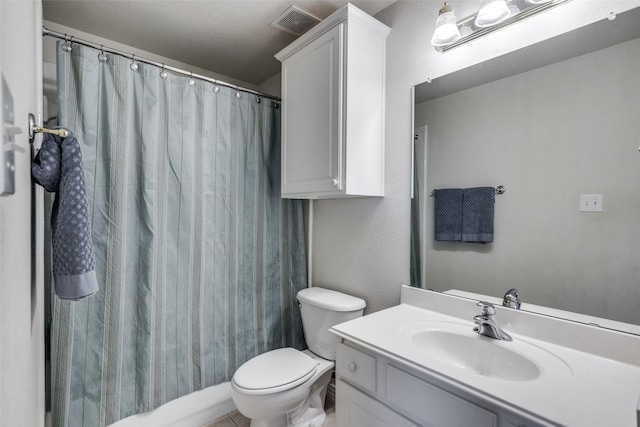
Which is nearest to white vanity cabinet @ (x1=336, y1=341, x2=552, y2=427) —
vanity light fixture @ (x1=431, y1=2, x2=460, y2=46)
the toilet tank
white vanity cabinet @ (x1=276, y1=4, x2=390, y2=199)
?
the toilet tank

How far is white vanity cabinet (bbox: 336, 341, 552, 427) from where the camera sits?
816 millimetres

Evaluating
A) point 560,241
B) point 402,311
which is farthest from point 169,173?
point 560,241

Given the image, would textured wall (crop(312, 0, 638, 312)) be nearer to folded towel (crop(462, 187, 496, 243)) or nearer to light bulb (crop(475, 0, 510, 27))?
light bulb (crop(475, 0, 510, 27))

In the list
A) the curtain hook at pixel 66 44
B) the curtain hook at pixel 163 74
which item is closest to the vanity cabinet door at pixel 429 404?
the curtain hook at pixel 163 74

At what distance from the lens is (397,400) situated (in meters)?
1.00

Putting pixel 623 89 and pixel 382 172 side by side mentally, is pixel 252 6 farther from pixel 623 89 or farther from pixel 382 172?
pixel 623 89

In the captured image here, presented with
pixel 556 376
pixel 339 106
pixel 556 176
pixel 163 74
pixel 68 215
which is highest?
pixel 163 74

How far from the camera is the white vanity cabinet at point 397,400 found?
0.82m

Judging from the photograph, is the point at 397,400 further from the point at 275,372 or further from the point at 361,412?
the point at 275,372

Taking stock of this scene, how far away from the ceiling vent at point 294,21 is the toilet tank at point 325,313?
160 cm

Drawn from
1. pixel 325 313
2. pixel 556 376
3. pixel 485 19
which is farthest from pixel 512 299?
pixel 485 19

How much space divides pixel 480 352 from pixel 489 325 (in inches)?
4.1

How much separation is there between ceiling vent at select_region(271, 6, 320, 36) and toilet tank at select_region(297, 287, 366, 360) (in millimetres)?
1601

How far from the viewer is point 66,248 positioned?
0.90 meters
